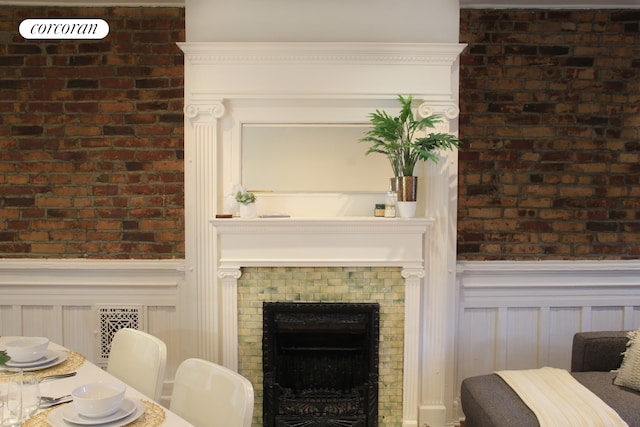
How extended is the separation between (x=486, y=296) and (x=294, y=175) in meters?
1.39

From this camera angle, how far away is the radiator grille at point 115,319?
10.2ft

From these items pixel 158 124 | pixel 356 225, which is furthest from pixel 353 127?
pixel 158 124

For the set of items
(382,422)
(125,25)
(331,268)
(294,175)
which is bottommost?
(382,422)

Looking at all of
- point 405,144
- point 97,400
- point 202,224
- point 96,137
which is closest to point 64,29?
point 96,137

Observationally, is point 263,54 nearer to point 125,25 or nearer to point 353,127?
point 353,127

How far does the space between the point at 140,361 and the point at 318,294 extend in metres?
1.14

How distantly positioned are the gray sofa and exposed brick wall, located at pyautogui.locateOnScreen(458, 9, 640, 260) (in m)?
0.64

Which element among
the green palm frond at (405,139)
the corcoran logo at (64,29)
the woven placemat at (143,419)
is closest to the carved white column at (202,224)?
the corcoran logo at (64,29)

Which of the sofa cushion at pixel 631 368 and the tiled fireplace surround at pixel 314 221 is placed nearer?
the sofa cushion at pixel 631 368

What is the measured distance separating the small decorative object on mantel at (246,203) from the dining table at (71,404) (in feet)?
3.79

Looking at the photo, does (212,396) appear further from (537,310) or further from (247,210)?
(537,310)

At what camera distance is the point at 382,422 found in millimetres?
2949

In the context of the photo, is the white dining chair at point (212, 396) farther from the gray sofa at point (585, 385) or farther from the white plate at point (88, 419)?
the gray sofa at point (585, 385)

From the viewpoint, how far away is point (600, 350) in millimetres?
2658
